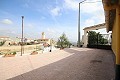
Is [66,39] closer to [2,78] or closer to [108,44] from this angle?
[108,44]

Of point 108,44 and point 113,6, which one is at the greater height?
point 113,6

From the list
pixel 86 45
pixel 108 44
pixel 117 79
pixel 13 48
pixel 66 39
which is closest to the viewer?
pixel 117 79

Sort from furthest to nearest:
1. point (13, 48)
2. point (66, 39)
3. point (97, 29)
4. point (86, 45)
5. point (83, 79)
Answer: point (66, 39) → point (13, 48) → point (86, 45) → point (97, 29) → point (83, 79)

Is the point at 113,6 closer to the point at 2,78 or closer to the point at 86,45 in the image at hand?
the point at 2,78

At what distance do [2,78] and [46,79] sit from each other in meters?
1.89

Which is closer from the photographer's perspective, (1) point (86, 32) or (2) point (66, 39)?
(1) point (86, 32)

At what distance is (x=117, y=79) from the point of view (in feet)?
19.4

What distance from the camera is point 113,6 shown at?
20.0 feet

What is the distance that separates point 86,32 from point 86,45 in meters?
2.07

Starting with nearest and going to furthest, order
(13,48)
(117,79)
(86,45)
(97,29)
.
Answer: (117,79)
(97,29)
(86,45)
(13,48)

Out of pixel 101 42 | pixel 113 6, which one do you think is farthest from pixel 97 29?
pixel 113 6

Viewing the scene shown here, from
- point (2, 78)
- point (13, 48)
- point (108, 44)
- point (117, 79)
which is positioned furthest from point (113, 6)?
point (13, 48)

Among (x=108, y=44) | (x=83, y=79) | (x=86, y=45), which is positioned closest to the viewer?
(x=83, y=79)

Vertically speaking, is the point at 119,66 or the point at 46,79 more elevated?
the point at 119,66
